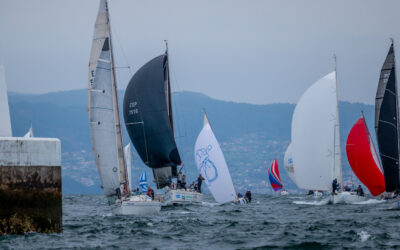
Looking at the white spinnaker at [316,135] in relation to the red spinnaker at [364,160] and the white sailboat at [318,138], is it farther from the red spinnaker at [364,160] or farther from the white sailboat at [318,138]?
the red spinnaker at [364,160]

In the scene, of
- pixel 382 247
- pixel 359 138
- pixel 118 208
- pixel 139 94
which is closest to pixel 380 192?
pixel 359 138

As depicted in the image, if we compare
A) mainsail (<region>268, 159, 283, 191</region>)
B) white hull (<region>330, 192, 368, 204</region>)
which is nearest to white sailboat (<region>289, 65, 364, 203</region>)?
white hull (<region>330, 192, 368, 204</region>)

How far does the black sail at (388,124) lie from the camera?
1447 inches

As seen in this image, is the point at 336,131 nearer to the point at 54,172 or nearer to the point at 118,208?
the point at 118,208

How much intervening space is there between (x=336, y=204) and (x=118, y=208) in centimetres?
A: 1465

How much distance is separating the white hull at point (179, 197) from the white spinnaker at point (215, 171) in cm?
107

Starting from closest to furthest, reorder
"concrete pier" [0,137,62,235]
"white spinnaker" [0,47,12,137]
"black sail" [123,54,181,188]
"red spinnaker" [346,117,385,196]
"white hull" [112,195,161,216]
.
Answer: "concrete pier" [0,137,62,235] < "white spinnaker" [0,47,12,137] < "white hull" [112,195,161,216] < "black sail" [123,54,181,188] < "red spinnaker" [346,117,385,196]

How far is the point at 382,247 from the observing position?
675 inches

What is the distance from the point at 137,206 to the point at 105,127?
13.9ft

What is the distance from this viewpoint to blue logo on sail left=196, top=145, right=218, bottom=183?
37.7 m

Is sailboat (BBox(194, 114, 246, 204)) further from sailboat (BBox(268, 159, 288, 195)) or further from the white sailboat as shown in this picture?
sailboat (BBox(268, 159, 288, 195))

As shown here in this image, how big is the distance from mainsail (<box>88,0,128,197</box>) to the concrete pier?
15.1 m

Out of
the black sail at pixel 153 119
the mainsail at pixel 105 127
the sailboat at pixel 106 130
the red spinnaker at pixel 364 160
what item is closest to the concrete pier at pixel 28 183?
the sailboat at pixel 106 130

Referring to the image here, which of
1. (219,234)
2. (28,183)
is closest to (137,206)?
(219,234)
